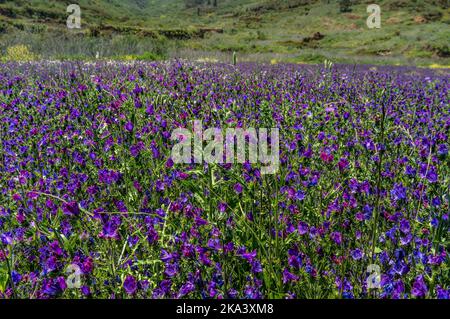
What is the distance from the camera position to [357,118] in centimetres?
421

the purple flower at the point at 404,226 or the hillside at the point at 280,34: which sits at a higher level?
the hillside at the point at 280,34

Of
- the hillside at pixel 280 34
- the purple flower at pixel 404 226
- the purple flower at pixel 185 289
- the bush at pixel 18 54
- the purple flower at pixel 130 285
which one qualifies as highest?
the hillside at pixel 280 34

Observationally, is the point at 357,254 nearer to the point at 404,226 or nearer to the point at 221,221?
the point at 404,226

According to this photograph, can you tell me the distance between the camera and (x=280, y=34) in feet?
168

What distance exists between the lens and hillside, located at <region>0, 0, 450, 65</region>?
20.2m

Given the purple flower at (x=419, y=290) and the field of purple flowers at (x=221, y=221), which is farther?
the field of purple flowers at (x=221, y=221)

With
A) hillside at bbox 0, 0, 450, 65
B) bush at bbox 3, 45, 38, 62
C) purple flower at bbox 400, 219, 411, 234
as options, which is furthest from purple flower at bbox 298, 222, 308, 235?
hillside at bbox 0, 0, 450, 65

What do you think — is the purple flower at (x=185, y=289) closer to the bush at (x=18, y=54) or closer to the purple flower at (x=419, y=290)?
the purple flower at (x=419, y=290)

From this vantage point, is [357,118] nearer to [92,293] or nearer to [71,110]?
[71,110]

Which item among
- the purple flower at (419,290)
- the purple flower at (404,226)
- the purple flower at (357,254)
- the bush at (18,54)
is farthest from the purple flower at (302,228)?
the bush at (18,54)

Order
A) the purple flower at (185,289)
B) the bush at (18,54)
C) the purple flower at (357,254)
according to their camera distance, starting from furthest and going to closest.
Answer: the bush at (18,54) < the purple flower at (357,254) < the purple flower at (185,289)

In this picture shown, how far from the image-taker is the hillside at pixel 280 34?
66.2 feet

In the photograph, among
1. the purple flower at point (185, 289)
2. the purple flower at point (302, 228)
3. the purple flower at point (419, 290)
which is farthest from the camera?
the purple flower at point (302, 228)

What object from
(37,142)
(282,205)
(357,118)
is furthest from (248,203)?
(357,118)
